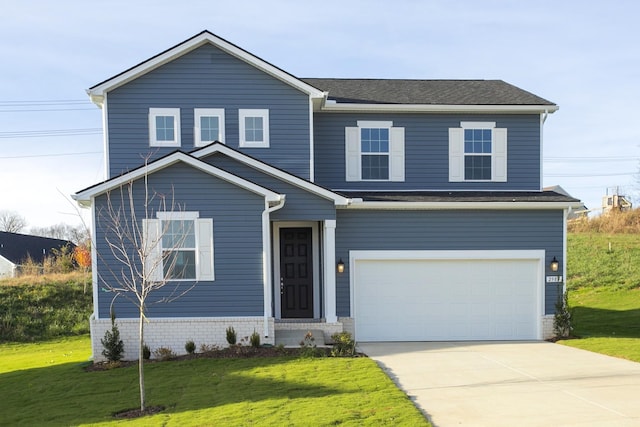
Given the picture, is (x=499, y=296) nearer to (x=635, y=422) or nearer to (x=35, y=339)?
(x=635, y=422)

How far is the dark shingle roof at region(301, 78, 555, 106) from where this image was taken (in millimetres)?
14484

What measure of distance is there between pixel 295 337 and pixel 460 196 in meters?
5.71

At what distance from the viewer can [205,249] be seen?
11.7 meters

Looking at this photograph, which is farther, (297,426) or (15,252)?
(15,252)

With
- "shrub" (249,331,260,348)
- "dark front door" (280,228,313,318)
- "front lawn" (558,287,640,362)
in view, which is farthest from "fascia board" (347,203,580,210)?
"shrub" (249,331,260,348)

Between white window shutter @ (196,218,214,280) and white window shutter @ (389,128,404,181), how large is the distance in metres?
5.43

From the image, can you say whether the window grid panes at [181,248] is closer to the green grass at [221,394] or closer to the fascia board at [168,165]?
the fascia board at [168,165]

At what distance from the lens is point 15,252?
35000 millimetres

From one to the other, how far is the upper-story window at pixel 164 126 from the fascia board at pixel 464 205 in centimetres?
483

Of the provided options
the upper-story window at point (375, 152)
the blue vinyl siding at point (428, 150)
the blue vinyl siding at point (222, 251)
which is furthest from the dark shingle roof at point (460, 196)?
the blue vinyl siding at point (222, 251)

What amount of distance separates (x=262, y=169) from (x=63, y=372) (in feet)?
20.2

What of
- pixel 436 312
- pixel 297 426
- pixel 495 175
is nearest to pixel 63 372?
pixel 297 426

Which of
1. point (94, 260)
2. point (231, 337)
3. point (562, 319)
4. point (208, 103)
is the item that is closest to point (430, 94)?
point (208, 103)

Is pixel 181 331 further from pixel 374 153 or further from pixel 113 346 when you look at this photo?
pixel 374 153
